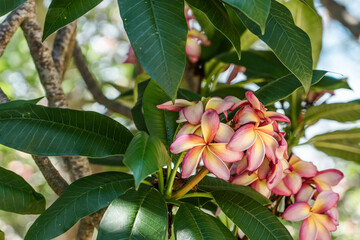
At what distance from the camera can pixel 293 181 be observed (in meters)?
0.85

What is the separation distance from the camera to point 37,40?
1.09 metres

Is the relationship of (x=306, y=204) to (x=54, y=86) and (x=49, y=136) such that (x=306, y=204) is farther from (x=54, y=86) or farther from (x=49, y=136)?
(x=54, y=86)

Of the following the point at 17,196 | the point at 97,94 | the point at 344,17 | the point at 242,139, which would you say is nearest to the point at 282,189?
the point at 242,139

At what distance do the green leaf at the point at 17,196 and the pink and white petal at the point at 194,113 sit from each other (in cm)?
27

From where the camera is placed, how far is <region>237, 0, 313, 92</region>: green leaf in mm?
677

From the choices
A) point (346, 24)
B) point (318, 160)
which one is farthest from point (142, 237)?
point (318, 160)

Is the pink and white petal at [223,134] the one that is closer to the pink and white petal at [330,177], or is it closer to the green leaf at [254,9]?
the green leaf at [254,9]

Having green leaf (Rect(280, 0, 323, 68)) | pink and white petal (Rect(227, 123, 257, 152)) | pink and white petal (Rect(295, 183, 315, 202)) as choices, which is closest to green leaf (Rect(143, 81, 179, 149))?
pink and white petal (Rect(227, 123, 257, 152))

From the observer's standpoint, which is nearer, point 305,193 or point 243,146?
point 243,146

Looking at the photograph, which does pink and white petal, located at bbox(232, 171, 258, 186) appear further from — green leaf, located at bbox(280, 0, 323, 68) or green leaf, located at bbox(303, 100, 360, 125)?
green leaf, located at bbox(280, 0, 323, 68)

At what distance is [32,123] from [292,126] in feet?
2.32

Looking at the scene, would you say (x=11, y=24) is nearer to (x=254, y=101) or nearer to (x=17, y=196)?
(x=17, y=196)

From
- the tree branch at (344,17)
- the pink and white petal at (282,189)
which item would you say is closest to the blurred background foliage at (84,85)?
the tree branch at (344,17)

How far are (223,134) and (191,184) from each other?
102 millimetres
